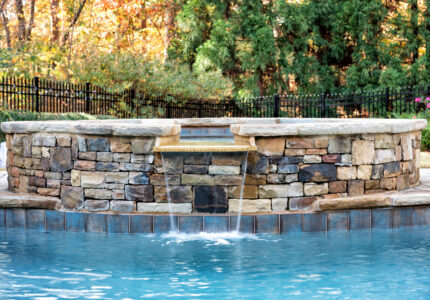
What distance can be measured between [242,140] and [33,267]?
2.51 metres

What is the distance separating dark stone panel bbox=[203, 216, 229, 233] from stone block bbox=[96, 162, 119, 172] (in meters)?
1.12

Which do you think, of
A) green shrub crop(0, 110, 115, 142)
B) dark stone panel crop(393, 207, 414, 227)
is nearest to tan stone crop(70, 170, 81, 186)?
dark stone panel crop(393, 207, 414, 227)

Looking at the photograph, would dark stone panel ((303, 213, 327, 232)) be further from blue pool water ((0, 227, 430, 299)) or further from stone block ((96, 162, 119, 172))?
stone block ((96, 162, 119, 172))

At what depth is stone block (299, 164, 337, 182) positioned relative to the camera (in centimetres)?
629

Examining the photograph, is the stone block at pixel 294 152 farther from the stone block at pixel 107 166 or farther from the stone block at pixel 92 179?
the stone block at pixel 92 179

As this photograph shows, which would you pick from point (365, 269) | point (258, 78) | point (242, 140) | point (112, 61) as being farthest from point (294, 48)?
point (365, 269)

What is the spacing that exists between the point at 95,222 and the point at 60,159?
0.85 metres

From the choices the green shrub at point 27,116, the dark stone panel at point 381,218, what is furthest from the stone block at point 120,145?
the green shrub at point 27,116

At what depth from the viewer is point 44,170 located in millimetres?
6676

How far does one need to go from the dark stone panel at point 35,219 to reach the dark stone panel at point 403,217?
3.91 metres

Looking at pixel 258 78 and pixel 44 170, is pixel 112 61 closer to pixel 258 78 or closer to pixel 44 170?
pixel 258 78

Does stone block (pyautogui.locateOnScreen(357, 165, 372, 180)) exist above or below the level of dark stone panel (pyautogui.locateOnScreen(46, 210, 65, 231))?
above

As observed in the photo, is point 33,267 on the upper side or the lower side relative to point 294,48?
lower

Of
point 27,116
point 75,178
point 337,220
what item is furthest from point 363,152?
point 27,116
